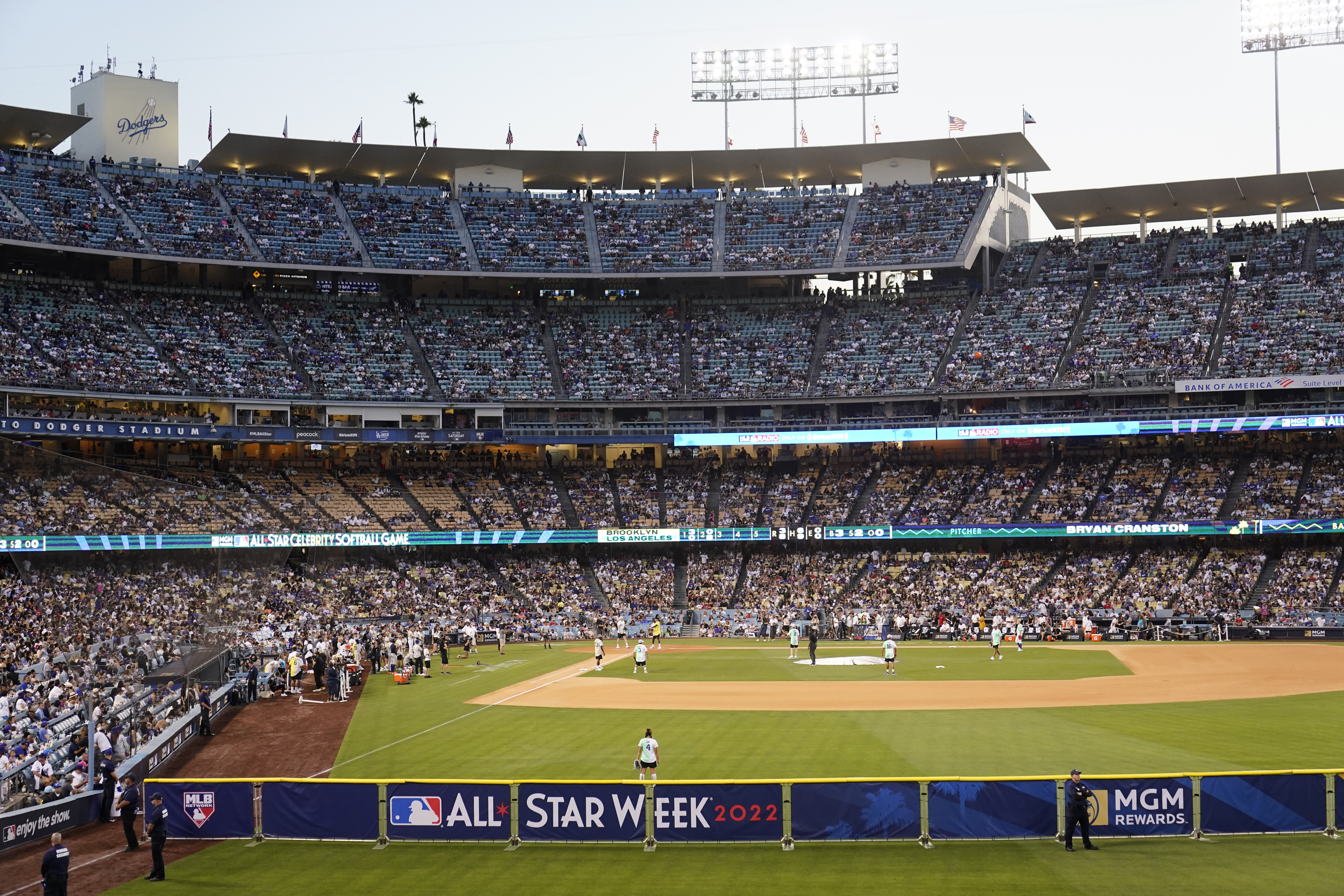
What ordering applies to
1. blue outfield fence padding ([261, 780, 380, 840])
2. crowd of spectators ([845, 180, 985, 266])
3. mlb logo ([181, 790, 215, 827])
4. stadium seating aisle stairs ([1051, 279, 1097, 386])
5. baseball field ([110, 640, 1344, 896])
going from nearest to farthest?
baseball field ([110, 640, 1344, 896]) < blue outfield fence padding ([261, 780, 380, 840]) < mlb logo ([181, 790, 215, 827]) < stadium seating aisle stairs ([1051, 279, 1097, 386]) < crowd of spectators ([845, 180, 985, 266])

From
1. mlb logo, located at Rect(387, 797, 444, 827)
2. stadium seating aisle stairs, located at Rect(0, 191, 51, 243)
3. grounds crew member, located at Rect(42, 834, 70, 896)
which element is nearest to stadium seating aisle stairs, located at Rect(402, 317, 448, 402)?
stadium seating aisle stairs, located at Rect(0, 191, 51, 243)

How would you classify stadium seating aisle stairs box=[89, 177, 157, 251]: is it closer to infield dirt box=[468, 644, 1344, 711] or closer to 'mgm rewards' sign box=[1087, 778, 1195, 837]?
infield dirt box=[468, 644, 1344, 711]

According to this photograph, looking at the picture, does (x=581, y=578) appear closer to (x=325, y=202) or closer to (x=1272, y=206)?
(x=325, y=202)

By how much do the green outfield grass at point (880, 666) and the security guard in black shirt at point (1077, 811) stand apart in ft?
70.7

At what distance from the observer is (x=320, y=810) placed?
20.2 meters

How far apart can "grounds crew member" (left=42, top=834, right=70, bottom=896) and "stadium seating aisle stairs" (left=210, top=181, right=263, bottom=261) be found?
200 feet

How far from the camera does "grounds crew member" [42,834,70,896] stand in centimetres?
1642

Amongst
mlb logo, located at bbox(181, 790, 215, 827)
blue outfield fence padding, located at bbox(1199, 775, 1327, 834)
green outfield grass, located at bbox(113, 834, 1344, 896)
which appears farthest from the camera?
mlb logo, located at bbox(181, 790, 215, 827)

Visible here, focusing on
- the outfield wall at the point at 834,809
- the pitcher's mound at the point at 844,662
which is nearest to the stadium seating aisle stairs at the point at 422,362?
the pitcher's mound at the point at 844,662

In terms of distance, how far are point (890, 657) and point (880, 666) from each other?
3.99 meters

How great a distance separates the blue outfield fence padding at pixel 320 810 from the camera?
66.0 feet

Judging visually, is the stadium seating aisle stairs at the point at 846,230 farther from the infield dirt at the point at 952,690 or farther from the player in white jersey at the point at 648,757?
the player in white jersey at the point at 648,757

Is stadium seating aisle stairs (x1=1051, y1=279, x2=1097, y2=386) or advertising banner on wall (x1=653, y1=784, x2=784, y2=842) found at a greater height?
stadium seating aisle stairs (x1=1051, y1=279, x2=1097, y2=386)

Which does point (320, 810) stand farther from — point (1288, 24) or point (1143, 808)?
point (1288, 24)
